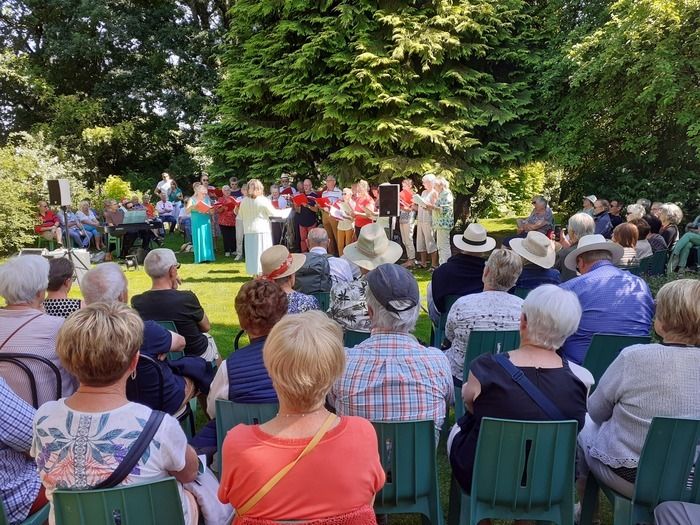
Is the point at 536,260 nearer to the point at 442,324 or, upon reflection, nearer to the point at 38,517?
the point at 442,324

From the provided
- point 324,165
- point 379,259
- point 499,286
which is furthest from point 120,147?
point 499,286

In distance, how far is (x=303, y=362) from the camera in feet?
6.05

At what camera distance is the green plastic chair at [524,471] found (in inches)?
92.3

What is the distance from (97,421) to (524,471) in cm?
166

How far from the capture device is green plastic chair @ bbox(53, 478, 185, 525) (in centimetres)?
188

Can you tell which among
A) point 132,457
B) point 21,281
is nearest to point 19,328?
point 21,281

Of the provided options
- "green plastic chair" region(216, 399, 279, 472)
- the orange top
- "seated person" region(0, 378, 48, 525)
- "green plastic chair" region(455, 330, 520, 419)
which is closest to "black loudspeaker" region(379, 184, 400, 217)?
"green plastic chair" region(455, 330, 520, 419)

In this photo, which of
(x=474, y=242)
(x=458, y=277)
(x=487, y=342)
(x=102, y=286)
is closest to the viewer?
(x=102, y=286)

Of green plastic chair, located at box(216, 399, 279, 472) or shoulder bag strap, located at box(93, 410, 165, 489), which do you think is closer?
shoulder bag strap, located at box(93, 410, 165, 489)

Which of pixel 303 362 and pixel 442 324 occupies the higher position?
pixel 303 362

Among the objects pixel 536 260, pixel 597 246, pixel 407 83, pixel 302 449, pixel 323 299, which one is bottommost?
pixel 323 299

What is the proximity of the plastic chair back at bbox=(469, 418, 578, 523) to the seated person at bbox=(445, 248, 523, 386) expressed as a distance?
1.43 m

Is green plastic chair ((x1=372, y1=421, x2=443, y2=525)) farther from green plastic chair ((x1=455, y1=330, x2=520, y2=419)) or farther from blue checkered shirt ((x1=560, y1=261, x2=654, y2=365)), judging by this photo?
blue checkered shirt ((x1=560, y1=261, x2=654, y2=365))

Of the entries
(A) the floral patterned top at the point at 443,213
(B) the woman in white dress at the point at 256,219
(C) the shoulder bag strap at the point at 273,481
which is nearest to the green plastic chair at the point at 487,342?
(C) the shoulder bag strap at the point at 273,481
